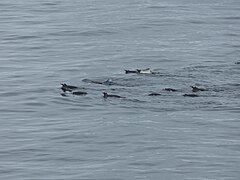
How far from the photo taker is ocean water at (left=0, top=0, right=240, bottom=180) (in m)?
32.0

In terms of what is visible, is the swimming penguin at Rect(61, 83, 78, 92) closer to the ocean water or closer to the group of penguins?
the group of penguins

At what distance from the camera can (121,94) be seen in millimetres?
40344

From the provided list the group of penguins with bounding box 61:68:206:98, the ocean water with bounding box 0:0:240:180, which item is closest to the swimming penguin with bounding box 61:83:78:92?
the group of penguins with bounding box 61:68:206:98

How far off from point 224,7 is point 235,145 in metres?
31.9

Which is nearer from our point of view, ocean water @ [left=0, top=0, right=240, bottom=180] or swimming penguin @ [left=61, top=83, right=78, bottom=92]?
ocean water @ [left=0, top=0, right=240, bottom=180]

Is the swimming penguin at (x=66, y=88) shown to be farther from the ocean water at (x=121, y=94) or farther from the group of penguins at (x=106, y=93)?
the ocean water at (x=121, y=94)

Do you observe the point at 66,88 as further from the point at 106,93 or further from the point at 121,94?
the point at 121,94

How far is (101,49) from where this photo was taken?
51750mm

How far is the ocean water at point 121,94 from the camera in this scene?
32.0 m

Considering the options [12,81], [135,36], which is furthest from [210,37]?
[12,81]

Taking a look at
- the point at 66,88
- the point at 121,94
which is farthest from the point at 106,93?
the point at 66,88

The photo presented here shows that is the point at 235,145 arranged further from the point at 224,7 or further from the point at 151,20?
the point at 224,7

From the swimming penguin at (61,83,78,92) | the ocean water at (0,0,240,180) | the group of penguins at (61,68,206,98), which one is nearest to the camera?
the ocean water at (0,0,240,180)

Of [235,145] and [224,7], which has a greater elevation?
[224,7]
